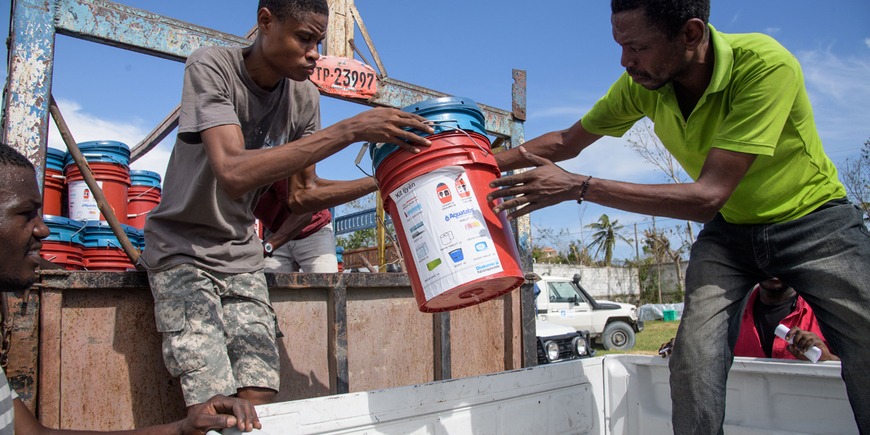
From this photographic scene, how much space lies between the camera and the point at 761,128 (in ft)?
5.41

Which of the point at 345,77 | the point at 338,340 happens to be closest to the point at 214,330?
the point at 338,340

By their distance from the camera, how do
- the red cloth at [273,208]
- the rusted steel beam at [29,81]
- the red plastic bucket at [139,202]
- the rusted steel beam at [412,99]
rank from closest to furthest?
the rusted steel beam at [29,81] < the red cloth at [273,208] < the rusted steel beam at [412,99] < the red plastic bucket at [139,202]

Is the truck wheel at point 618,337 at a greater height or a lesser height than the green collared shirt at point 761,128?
lesser

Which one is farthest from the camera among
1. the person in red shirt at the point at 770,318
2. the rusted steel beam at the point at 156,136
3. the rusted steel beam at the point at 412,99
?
the rusted steel beam at the point at 156,136

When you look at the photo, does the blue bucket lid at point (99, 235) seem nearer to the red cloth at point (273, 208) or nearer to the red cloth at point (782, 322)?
the red cloth at point (273, 208)

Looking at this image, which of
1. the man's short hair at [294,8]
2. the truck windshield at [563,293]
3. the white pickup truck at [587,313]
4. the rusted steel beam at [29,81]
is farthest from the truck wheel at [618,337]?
the rusted steel beam at [29,81]

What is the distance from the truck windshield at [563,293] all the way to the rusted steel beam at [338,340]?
9873 mm

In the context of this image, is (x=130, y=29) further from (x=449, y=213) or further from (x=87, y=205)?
(x=87, y=205)

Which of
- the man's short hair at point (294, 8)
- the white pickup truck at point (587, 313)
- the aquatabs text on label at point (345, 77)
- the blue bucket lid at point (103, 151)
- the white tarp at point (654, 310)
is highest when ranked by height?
the aquatabs text on label at point (345, 77)

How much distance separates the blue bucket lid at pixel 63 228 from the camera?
321 cm

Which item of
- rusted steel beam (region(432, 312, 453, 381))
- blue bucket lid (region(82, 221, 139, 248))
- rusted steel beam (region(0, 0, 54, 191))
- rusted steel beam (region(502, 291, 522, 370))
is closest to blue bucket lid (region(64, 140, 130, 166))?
blue bucket lid (region(82, 221, 139, 248))

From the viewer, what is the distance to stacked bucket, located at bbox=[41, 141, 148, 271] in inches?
133

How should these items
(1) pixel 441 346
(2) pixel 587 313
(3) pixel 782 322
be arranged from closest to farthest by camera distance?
(1) pixel 441 346 → (3) pixel 782 322 → (2) pixel 587 313

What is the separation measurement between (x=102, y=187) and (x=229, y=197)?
96.3 inches
